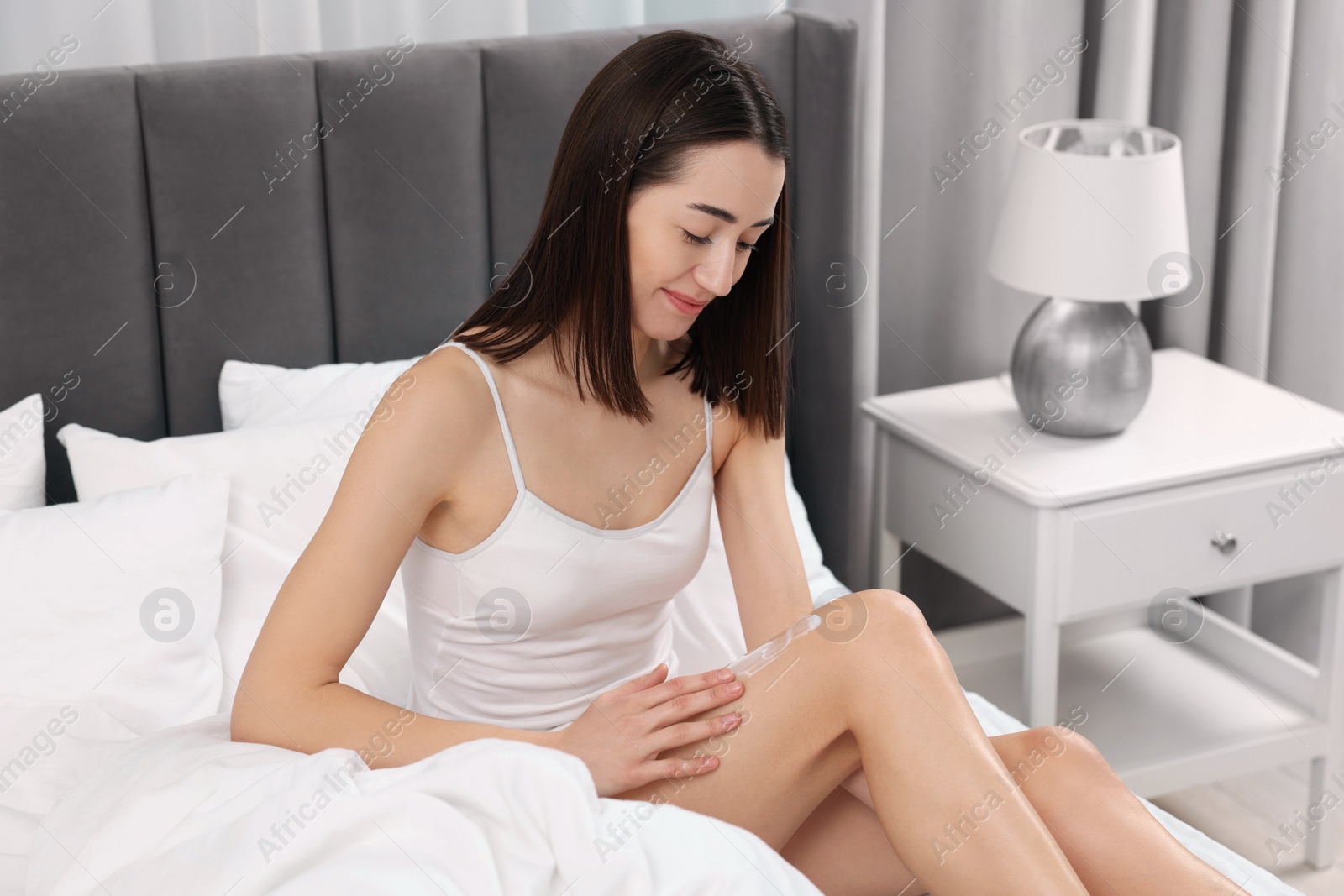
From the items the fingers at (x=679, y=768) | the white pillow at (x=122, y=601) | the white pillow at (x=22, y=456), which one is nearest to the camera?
the fingers at (x=679, y=768)

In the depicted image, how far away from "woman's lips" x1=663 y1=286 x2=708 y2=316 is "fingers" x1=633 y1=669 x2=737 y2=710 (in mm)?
343

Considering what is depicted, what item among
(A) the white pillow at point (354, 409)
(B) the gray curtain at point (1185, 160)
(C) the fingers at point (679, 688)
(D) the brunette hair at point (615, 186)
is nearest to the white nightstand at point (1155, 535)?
(B) the gray curtain at point (1185, 160)

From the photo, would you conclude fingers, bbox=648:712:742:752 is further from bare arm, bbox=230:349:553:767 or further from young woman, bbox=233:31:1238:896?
bare arm, bbox=230:349:553:767

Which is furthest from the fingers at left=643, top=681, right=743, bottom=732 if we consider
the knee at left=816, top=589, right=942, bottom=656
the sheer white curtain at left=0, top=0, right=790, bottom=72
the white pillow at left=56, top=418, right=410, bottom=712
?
the sheer white curtain at left=0, top=0, right=790, bottom=72

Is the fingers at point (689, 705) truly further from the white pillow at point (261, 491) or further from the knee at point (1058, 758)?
the white pillow at point (261, 491)

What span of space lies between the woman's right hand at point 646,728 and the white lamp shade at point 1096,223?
3.23ft

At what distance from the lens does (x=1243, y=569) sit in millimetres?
1926

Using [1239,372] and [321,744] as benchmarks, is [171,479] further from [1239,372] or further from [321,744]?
[1239,372]

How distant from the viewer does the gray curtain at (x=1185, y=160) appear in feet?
6.94

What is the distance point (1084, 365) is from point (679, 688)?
3.34 ft

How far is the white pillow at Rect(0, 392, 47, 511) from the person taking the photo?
1488mm

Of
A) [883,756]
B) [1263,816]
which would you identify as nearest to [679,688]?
[883,756]

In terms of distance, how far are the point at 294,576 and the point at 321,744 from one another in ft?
0.48

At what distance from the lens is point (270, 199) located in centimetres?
165
